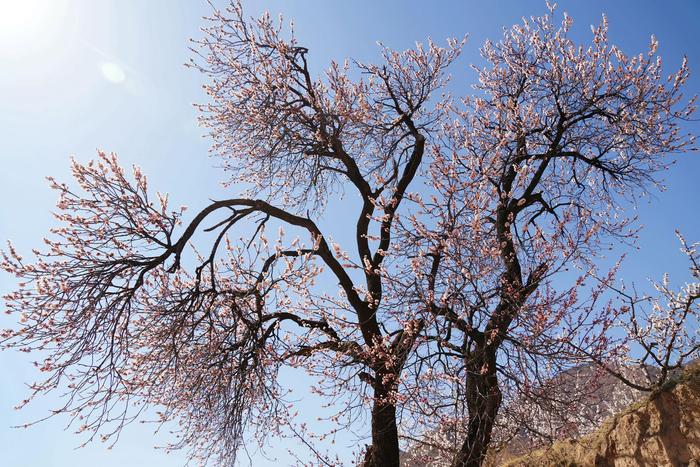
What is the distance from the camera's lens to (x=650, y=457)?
18.6 ft

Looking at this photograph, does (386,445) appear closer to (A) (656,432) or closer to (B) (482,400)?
(B) (482,400)

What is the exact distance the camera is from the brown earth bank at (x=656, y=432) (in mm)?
5484

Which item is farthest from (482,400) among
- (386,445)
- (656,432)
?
(386,445)

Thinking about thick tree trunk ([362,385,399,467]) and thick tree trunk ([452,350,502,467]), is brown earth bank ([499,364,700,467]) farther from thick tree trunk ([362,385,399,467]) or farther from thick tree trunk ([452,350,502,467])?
thick tree trunk ([362,385,399,467])

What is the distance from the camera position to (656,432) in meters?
5.73

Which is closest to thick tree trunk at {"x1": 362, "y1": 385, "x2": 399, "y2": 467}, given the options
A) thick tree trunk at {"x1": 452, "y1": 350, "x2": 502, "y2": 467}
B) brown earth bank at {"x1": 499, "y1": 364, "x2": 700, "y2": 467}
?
thick tree trunk at {"x1": 452, "y1": 350, "x2": 502, "y2": 467}

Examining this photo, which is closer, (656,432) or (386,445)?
(656,432)

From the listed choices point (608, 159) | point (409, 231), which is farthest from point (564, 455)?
point (608, 159)

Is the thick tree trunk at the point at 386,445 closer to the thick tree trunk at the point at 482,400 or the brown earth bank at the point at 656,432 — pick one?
the thick tree trunk at the point at 482,400

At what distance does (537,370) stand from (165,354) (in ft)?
17.6

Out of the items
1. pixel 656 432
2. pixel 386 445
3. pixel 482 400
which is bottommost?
pixel 656 432

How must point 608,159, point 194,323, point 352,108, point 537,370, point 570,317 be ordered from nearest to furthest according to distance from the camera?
point 537,370 < point 570,317 < point 194,323 < point 608,159 < point 352,108

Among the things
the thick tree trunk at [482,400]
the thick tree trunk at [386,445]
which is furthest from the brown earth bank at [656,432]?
the thick tree trunk at [386,445]

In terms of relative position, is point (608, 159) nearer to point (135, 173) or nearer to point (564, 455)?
point (564, 455)
